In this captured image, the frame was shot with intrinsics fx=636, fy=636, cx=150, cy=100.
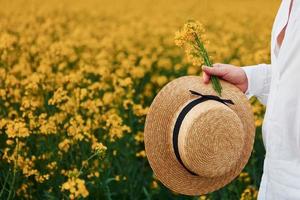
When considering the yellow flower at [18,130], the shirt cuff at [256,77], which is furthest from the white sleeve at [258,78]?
the yellow flower at [18,130]

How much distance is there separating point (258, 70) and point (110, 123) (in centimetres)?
130

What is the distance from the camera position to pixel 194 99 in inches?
75.0

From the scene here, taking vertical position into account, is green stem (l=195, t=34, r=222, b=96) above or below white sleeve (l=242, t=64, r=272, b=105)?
above

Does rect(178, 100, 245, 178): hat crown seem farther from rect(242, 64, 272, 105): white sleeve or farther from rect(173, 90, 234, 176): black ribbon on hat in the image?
rect(242, 64, 272, 105): white sleeve

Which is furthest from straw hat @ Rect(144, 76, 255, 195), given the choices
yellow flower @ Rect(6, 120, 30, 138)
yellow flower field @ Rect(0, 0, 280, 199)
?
yellow flower @ Rect(6, 120, 30, 138)

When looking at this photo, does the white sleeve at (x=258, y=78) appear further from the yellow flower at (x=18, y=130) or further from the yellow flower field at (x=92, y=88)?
the yellow flower at (x=18, y=130)

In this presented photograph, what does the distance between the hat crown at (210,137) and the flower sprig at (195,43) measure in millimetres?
95

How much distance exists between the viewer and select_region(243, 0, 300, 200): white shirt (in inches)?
62.9

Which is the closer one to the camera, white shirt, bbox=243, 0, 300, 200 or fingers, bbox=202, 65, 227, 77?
white shirt, bbox=243, 0, 300, 200

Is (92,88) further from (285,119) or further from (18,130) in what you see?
(285,119)

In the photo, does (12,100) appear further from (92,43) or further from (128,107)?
(92,43)

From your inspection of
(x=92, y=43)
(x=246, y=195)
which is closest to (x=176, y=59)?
(x=92, y=43)

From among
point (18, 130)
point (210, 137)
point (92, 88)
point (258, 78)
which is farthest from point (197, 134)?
point (92, 88)

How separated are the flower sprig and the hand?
2 centimetres
